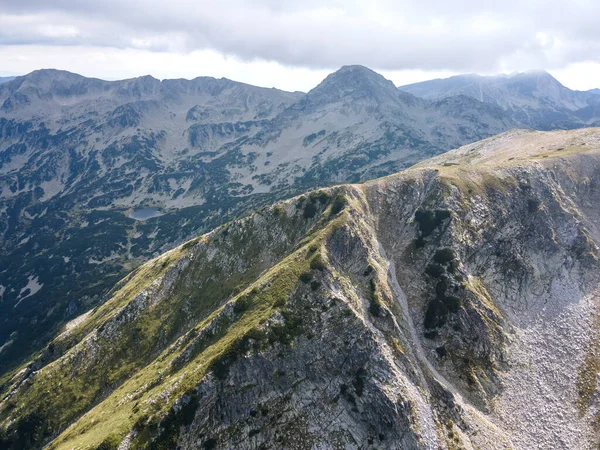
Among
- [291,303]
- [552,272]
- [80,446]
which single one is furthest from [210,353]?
[552,272]

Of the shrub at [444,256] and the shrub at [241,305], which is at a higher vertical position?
the shrub at [444,256]

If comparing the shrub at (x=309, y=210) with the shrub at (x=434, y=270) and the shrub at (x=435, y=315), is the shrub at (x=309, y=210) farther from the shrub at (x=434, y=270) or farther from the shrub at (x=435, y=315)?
the shrub at (x=435, y=315)

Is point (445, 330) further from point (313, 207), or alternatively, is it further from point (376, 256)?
point (313, 207)

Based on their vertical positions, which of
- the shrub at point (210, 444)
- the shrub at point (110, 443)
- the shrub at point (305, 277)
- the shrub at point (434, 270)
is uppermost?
the shrub at point (305, 277)

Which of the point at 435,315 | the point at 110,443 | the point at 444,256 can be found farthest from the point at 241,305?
the point at 444,256

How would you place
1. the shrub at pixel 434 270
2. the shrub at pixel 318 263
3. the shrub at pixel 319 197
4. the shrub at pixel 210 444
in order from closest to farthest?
1. the shrub at pixel 210 444
2. the shrub at pixel 318 263
3. the shrub at pixel 434 270
4. the shrub at pixel 319 197

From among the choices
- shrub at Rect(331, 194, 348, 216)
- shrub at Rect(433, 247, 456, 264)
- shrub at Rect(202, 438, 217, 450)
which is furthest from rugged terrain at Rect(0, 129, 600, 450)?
shrub at Rect(433, 247, 456, 264)

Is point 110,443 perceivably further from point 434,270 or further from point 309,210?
point 434,270

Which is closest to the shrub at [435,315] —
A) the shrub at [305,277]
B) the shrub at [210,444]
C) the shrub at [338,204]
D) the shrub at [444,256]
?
the shrub at [444,256]
